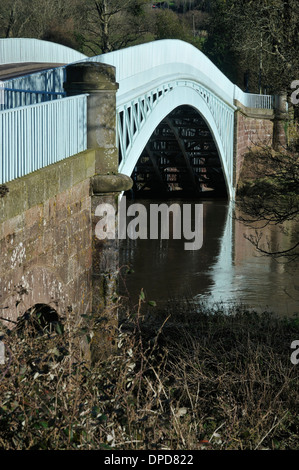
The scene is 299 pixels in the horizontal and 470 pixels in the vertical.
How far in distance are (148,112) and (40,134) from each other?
7701mm

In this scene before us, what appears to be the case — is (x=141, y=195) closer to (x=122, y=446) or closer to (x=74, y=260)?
(x=74, y=260)

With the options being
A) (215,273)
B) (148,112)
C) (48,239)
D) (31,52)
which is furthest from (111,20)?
(48,239)

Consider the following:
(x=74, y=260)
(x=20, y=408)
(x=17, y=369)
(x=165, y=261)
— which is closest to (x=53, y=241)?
(x=74, y=260)

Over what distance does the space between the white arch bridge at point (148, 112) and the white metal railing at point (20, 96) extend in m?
0.01

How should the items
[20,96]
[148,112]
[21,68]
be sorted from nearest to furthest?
[20,96] < [148,112] < [21,68]

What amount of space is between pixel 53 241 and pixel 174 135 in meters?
21.5

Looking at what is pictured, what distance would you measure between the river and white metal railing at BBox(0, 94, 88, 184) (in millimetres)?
5527

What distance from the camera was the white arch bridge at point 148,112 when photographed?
7465mm

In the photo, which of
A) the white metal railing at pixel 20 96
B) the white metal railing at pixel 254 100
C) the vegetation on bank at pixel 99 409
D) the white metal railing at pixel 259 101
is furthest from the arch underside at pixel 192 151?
the vegetation on bank at pixel 99 409

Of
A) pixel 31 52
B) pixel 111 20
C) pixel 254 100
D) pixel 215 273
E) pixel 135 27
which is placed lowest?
pixel 215 273

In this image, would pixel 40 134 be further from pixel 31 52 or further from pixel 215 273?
pixel 31 52

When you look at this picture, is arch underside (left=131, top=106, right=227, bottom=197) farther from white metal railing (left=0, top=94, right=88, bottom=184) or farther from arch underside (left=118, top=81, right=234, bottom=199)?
white metal railing (left=0, top=94, right=88, bottom=184)

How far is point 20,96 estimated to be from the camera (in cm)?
984

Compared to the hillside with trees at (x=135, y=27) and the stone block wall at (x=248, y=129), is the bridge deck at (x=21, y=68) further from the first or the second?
the stone block wall at (x=248, y=129)
